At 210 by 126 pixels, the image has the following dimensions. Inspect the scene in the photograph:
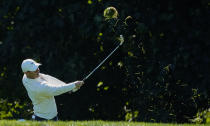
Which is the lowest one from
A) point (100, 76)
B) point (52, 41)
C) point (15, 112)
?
point (15, 112)

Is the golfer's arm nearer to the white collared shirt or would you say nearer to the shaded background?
the white collared shirt

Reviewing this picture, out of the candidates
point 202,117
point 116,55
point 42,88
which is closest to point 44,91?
point 42,88

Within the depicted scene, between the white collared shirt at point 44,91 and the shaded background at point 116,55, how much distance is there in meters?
2.31

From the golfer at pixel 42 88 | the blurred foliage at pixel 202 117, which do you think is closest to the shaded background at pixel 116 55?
the blurred foliage at pixel 202 117

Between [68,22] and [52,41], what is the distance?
1.67 feet

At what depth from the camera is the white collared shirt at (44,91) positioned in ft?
24.9

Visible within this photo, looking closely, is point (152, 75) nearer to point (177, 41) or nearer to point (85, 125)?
point (177, 41)

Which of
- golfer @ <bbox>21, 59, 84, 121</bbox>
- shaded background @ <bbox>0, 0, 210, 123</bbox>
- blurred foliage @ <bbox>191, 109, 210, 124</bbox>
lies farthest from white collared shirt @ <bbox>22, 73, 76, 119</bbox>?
blurred foliage @ <bbox>191, 109, 210, 124</bbox>

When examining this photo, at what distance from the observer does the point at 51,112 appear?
7.99 m

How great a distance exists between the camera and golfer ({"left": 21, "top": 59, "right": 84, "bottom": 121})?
7.59 m

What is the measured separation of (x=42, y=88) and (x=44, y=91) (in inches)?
2.2

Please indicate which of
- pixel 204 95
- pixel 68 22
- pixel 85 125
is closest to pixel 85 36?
pixel 68 22

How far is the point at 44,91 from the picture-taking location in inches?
300

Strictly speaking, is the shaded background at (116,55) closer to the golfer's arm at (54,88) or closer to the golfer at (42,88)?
the golfer at (42,88)
